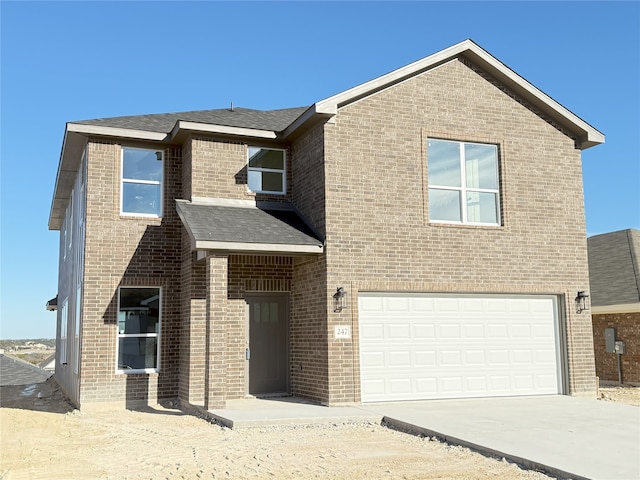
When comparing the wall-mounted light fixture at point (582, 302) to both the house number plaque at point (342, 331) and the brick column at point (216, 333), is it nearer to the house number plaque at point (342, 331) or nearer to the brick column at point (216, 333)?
the house number plaque at point (342, 331)

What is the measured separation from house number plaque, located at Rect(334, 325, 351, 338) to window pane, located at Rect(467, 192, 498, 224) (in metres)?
3.97

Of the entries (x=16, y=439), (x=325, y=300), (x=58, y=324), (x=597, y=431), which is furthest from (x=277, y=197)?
(x=58, y=324)

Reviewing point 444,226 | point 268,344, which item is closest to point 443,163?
point 444,226

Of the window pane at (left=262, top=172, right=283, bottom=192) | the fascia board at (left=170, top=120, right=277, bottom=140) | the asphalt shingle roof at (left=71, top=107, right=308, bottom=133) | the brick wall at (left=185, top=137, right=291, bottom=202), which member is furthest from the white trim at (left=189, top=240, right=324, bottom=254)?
the asphalt shingle roof at (left=71, top=107, right=308, bottom=133)

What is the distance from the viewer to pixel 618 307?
19469mm

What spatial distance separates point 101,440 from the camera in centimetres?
1063

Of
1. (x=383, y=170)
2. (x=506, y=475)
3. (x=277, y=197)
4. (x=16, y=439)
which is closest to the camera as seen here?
(x=506, y=475)

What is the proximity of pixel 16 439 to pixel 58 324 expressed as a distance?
13.6 metres

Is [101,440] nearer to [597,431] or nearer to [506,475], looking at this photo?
[506,475]

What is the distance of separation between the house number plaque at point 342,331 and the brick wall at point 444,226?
0.11 metres

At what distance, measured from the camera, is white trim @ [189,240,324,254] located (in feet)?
40.3

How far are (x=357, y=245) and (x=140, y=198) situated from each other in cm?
535

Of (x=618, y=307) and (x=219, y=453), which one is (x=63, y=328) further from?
(x=618, y=307)

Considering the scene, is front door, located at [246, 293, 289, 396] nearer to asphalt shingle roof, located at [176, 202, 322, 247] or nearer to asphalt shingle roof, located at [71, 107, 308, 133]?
asphalt shingle roof, located at [176, 202, 322, 247]
